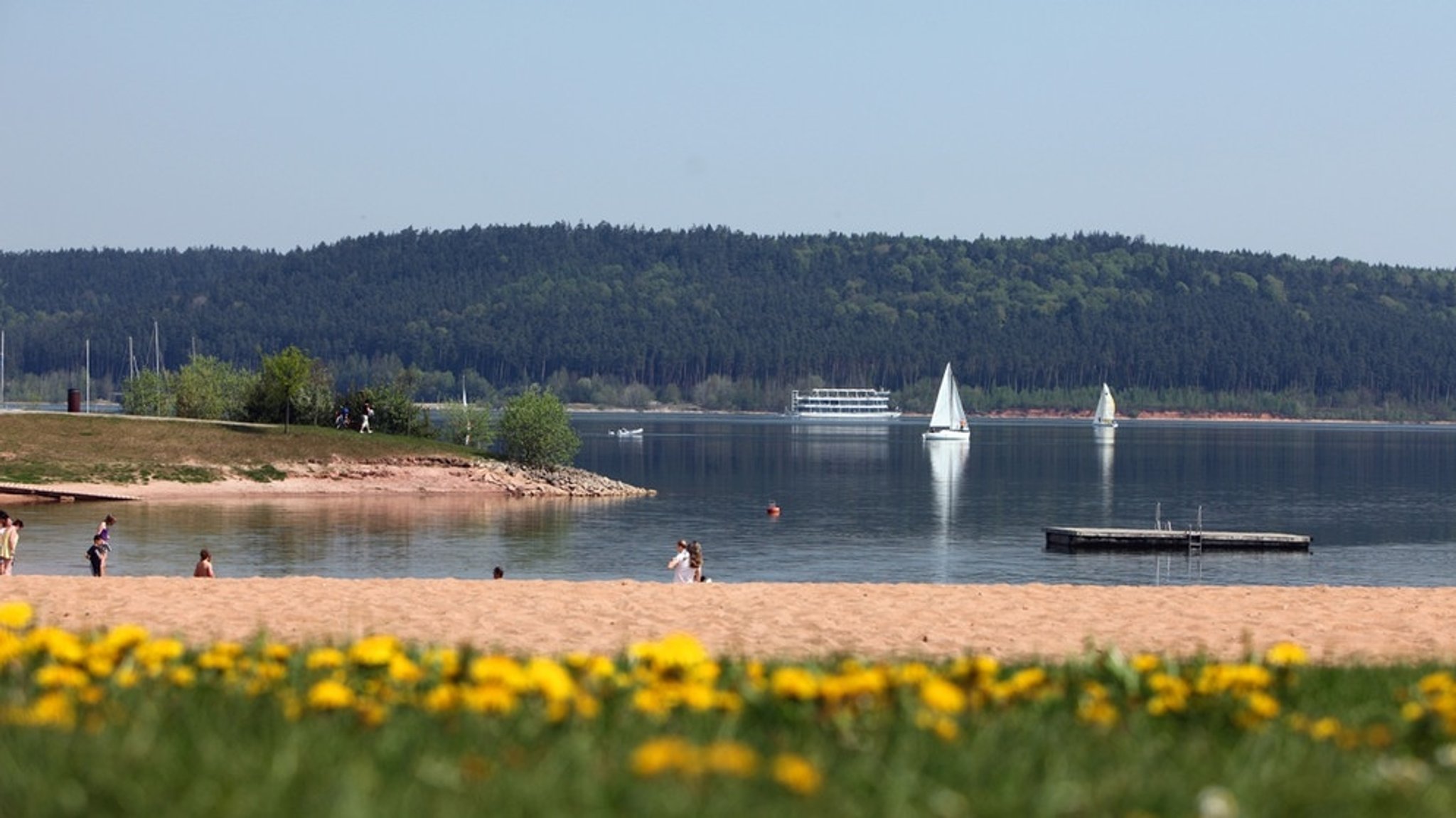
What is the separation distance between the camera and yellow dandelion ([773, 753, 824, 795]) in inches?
295

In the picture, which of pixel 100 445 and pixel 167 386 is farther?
pixel 167 386

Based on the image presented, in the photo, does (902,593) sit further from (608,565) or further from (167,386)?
(167,386)

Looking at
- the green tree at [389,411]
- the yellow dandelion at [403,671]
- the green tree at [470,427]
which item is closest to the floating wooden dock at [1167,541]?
the green tree at [389,411]

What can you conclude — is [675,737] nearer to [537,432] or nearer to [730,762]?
[730,762]

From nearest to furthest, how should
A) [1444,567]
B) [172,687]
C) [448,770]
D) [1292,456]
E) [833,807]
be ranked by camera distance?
[833,807] → [448,770] → [172,687] → [1444,567] → [1292,456]

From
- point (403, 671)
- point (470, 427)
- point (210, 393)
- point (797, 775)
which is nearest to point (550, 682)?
point (403, 671)

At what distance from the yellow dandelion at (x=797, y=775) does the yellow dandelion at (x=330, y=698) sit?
2826mm

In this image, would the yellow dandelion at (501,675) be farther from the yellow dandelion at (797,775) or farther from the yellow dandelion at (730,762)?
the yellow dandelion at (797,775)

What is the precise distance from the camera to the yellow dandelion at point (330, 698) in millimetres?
9547

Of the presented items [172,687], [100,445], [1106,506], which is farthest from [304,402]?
[172,687]

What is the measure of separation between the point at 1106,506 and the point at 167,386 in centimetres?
7291

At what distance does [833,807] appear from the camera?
7.59m

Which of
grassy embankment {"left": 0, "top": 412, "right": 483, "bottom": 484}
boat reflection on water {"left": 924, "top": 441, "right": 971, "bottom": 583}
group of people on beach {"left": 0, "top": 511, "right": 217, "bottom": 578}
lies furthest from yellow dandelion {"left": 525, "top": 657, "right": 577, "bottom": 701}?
grassy embankment {"left": 0, "top": 412, "right": 483, "bottom": 484}

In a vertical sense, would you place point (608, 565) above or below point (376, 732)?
below
